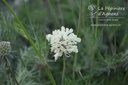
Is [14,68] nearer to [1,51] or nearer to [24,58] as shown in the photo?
[24,58]

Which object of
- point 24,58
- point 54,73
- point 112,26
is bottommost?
point 54,73

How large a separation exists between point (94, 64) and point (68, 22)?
60 centimetres

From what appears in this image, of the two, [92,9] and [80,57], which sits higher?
[92,9]

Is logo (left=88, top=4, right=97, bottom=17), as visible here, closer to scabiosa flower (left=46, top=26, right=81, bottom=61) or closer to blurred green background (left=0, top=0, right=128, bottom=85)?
blurred green background (left=0, top=0, right=128, bottom=85)

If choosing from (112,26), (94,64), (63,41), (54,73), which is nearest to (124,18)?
(112,26)

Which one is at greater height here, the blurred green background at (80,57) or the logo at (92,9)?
the logo at (92,9)

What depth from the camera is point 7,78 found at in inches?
39.0

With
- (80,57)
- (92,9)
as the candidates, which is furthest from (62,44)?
(80,57)

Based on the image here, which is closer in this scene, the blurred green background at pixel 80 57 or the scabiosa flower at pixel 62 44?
the scabiosa flower at pixel 62 44

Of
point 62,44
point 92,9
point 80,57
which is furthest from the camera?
point 80,57

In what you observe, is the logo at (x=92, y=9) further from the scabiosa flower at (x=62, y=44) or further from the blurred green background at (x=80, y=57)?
the scabiosa flower at (x=62, y=44)

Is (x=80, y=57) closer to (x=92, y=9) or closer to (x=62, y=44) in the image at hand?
(x=92, y=9)

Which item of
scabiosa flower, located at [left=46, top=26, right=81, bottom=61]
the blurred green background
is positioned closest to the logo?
the blurred green background

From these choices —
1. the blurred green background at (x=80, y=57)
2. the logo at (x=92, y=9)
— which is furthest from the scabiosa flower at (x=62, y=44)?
the logo at (x=92, y=9)
